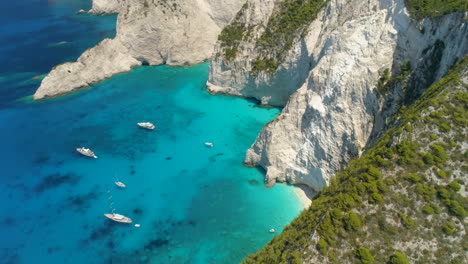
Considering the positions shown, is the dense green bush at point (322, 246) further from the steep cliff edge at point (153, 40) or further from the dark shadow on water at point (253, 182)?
the steep cliff edge at point (153, 40)

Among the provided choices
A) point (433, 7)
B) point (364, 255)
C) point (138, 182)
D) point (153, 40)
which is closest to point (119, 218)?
point (138, 182)

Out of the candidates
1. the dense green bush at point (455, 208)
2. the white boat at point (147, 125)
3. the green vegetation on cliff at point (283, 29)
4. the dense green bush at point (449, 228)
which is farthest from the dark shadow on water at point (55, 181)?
the dense green bush at point (455, 208)

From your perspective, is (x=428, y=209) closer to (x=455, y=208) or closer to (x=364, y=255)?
(x=455, y=208)

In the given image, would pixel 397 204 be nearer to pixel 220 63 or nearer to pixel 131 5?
pixel 220 63

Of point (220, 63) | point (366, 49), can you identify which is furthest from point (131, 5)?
point (366, 49)

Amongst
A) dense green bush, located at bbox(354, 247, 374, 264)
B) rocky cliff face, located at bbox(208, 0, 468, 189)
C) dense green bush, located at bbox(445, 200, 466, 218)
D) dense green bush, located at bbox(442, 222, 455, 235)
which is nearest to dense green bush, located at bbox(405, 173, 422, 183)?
dense green bush, located at bbox(445, 200, 466, 218)

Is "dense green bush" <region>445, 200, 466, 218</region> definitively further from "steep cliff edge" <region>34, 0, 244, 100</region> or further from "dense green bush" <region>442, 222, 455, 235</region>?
"steep cliff edge" <region>34, 0, 244, 100</region>
